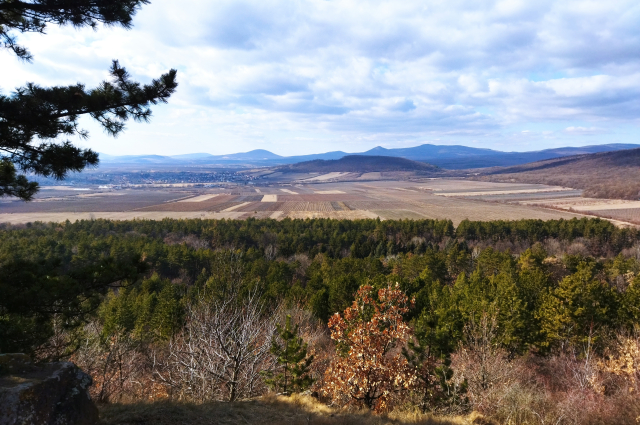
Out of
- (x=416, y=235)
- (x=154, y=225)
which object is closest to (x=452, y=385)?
(x=416, y=235)

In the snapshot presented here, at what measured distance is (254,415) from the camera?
8.84 m

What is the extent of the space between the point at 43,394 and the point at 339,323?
744cm

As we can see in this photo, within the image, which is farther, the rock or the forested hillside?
the forested hillside

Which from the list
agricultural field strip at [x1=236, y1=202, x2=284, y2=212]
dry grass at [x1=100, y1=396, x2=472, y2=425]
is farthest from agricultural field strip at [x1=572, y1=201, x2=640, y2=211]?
dry grass at [x1=100, y1=396, x2=472, y2=425]

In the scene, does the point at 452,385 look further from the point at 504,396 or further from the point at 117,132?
the point at 117,132

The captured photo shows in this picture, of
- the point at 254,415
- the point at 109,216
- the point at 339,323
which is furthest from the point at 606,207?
the point at 109,216

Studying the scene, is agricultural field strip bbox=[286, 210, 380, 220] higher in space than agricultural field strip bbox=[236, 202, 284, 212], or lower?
lower

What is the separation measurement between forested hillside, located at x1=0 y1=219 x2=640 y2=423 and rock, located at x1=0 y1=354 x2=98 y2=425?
2030 millimetres

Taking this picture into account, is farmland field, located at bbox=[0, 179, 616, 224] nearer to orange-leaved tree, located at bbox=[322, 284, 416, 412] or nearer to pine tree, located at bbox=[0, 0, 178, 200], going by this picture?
orange-leaved tree, located at bbox=[322, 284, 416, 412]

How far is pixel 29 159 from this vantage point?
25.0ft

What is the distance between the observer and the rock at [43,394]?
5199 millimetres

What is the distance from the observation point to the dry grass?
→ 24.7ft

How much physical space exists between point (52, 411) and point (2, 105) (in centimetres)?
575

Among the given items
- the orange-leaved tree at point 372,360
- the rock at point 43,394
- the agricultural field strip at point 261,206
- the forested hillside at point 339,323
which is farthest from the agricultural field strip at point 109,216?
the rock at point 43,394
